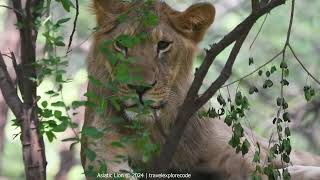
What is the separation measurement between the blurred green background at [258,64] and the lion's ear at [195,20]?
257 centimetres

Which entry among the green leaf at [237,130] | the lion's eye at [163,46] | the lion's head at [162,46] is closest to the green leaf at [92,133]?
the green leaf at [237,130]

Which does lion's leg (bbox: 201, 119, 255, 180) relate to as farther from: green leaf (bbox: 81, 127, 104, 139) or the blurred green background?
the blurred green background

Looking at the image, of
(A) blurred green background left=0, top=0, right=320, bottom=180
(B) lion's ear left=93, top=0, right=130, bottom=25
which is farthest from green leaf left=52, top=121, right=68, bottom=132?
(A) blurred green background left=0, top=0, right=320, bottom=180

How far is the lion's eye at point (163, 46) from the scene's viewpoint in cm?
381

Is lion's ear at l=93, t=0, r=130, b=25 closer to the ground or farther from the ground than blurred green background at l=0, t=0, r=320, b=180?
farther from the ground

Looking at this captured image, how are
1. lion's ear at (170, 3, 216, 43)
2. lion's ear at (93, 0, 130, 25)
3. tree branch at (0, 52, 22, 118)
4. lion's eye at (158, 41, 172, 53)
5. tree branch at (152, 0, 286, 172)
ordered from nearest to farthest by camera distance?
1. tree branch at (152, 0, 286, 172)
2. tree branch at (0, 52, 22, 118)
3. lion's eye at (158, 41, 172, 53)
4. lion's ear at (93, 0, 130, 25)
5. lion's ear at (170, 3, 216, 43)

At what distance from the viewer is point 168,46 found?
12.7ft

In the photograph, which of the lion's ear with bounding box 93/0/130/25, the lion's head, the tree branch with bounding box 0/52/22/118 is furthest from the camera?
the lion's ear with bounding box 93/0/130/25

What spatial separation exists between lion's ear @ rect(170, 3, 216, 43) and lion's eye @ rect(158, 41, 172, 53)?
0.57 feet

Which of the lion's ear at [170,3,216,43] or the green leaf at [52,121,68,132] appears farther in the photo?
the lion's ear at [170,3,216,43]

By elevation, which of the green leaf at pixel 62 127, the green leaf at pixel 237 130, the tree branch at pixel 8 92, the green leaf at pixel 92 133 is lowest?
the green leaf at pixel 237 130

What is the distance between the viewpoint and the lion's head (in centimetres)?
366

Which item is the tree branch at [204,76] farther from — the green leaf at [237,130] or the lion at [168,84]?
the lion at [168,84]

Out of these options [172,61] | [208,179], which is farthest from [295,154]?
[172,61]
